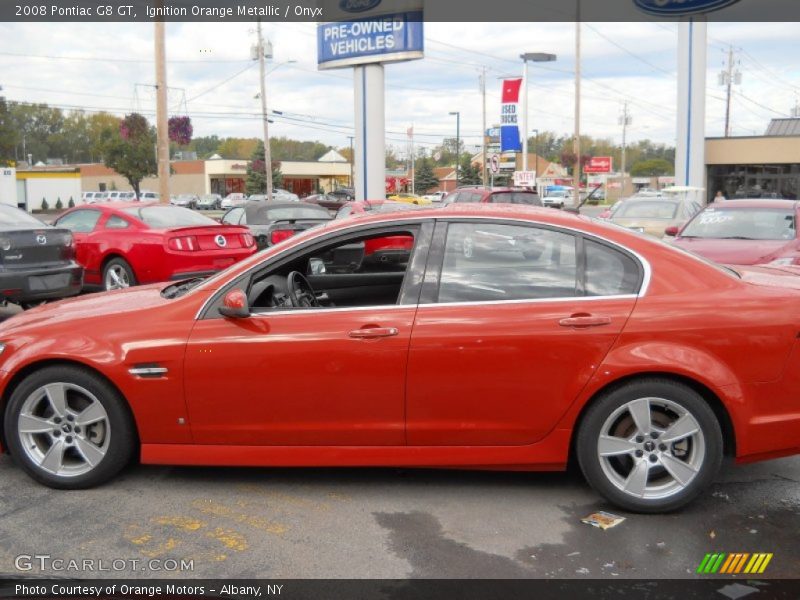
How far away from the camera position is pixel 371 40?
86.8 feet

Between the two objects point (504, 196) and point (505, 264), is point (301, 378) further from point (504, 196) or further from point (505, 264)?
point (504, 196)

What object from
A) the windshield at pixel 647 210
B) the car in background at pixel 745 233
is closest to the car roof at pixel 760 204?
the car in background at pixel 745 233

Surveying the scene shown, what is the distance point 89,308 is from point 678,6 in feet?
102

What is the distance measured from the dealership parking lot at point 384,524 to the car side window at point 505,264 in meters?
1.14

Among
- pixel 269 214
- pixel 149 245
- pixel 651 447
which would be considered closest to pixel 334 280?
pixel 651 447

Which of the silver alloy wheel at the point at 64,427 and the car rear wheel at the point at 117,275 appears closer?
the silver alloy wheel at the point at 64,427

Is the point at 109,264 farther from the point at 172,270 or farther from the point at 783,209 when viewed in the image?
the point at 783,209

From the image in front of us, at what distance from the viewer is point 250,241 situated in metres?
11.6

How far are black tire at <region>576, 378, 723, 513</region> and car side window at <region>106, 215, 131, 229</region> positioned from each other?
8.69 metres

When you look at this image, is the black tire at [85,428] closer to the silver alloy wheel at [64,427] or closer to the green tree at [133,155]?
the silver alloy wheel at [64,427]

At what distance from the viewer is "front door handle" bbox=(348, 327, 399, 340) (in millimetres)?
4289

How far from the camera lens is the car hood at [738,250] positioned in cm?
969

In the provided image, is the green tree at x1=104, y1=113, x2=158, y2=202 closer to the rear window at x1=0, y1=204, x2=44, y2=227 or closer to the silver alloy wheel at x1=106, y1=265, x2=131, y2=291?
the silver alloy wheel at x1=106, y1=265, x2=131, y2=291

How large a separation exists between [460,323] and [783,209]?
8.40 meters
